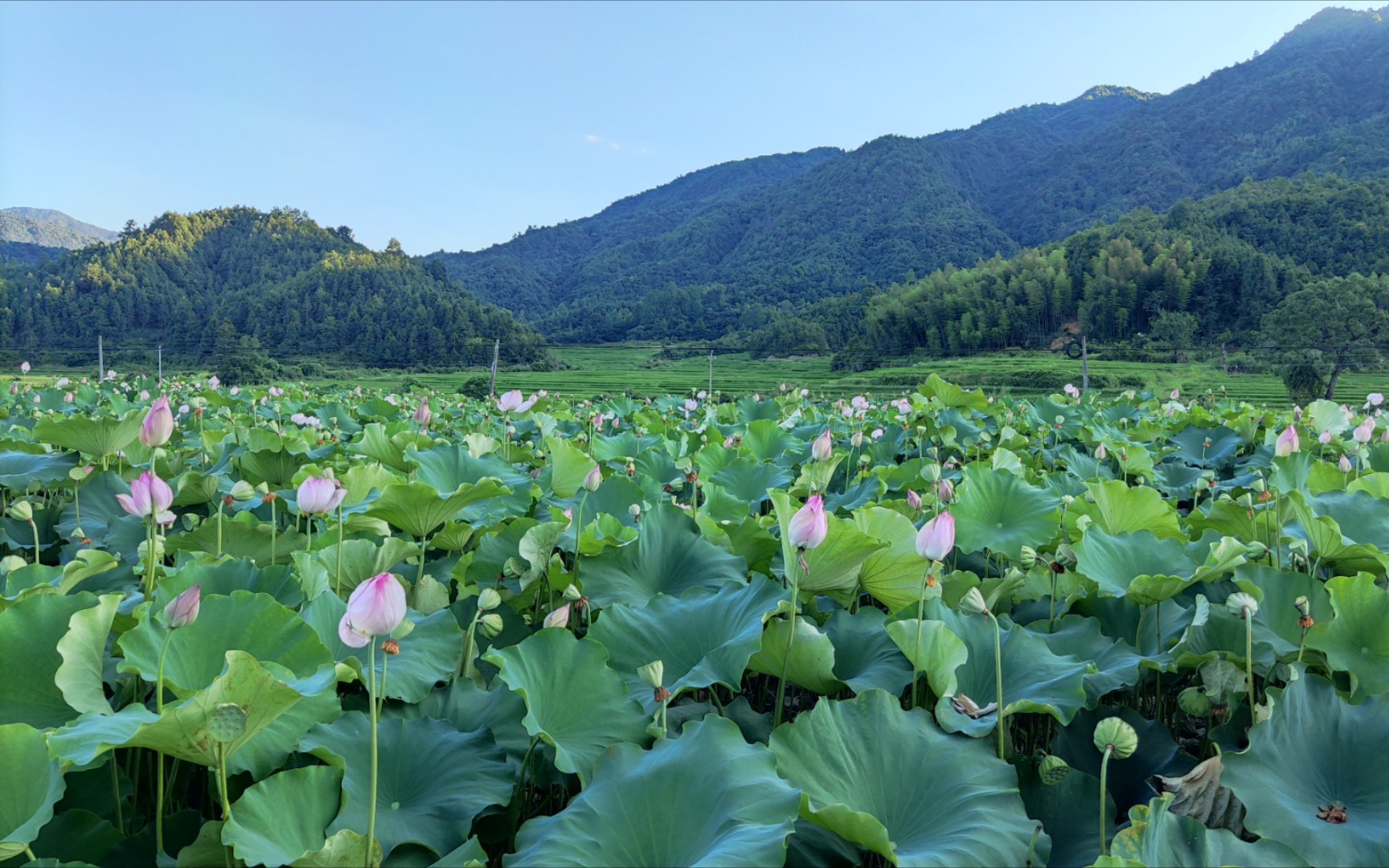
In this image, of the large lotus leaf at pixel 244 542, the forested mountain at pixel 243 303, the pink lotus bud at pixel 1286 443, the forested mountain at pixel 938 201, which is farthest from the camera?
the forested mountain at pixel 938 201

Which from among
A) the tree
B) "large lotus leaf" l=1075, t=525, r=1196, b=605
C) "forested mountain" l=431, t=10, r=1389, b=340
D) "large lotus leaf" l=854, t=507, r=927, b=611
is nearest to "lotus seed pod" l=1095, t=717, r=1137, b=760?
"large lotus leaf" l=854, t=507, r=927, b=611

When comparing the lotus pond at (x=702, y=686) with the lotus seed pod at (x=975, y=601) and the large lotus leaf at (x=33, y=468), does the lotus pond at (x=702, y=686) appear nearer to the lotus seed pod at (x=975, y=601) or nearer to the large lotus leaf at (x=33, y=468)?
the lotus seed pod at (x=975, y=601)

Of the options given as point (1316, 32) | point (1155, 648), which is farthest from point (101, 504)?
point (1316, 32)

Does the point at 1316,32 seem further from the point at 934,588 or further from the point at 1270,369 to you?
the point at 934,588

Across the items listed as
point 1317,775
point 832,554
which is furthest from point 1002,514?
point 1317,775

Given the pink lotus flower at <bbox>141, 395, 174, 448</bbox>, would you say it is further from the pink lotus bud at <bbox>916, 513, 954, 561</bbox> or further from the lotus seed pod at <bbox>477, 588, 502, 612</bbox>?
the pink lotus bud at <bbox>916, 513, 954, 561</bbox>

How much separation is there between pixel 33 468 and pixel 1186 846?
88.8 inches

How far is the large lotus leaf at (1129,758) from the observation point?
81 centimetres

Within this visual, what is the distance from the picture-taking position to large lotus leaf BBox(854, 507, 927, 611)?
1.09 m

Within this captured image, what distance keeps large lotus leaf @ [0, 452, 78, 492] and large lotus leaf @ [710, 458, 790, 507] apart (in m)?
1.53

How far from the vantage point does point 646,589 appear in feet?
4.09

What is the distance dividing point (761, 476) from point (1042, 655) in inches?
44.7

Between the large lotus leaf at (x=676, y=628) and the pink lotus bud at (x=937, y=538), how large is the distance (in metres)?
0.19

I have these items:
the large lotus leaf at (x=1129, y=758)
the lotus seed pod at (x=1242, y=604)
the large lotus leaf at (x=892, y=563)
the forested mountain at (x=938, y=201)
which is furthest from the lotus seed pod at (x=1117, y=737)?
the forested mountain at (x=938, y=201)
